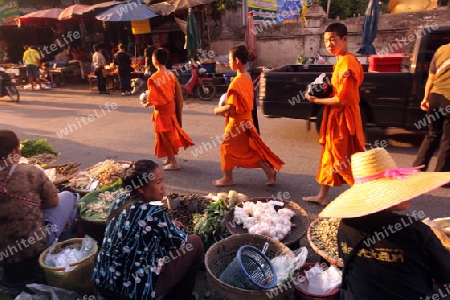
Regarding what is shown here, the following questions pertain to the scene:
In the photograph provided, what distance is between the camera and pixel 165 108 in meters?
5.37

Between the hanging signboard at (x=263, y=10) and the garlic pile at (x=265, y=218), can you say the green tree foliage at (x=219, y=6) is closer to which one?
the hanging signboard at (x=263, y=10)

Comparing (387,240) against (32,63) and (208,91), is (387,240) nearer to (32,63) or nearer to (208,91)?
(208,91)

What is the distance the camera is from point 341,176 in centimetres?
398

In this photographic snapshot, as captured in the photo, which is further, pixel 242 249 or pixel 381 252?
pixel 242 249

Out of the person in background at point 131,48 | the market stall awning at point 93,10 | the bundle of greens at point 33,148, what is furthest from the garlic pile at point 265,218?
the person in background at point 131,48

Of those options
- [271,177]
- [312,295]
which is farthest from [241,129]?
[312,295]

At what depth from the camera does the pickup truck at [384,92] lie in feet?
18.2

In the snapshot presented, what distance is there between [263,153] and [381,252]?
2.98 m

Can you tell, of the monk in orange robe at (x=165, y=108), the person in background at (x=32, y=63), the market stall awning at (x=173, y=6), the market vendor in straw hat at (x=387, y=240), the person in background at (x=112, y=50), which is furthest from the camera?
the person in background at (x=112, y=50)

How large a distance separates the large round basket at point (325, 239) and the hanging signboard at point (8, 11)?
20109mm

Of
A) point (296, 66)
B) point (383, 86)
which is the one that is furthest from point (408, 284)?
point (296, 66)

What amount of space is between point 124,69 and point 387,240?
12.3 meters

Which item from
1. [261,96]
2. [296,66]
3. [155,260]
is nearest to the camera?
[155,260]

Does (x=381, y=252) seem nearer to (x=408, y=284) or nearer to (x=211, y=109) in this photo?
(x=408, y=284)
